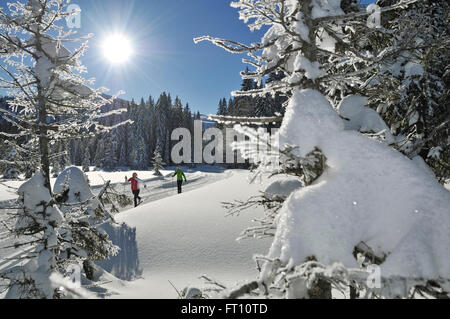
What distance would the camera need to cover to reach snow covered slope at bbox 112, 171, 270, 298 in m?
5.95

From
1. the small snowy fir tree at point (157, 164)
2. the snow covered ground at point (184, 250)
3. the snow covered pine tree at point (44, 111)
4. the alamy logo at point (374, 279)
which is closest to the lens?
the alamy logo at point (374, 279)

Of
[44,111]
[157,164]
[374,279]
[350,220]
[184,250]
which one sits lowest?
[184,250]

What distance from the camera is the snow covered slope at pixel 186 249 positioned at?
5.95 m

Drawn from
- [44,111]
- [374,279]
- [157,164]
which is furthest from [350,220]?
[157,164]

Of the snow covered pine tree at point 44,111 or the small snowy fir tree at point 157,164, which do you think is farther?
the small snowy fir tree at point 157,164

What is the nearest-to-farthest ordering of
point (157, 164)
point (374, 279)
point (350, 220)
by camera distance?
1. point (374, 279)
2. point (350, 220)
3. point (157, 164)

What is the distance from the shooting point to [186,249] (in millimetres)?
7621

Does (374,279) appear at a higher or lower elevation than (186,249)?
higher

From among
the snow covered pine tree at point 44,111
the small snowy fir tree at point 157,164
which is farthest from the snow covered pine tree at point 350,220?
the small snowy fir tree at point 157,164

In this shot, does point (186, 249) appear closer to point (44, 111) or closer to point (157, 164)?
point (44, 111)

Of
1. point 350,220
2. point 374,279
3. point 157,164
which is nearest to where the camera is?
point 374,279

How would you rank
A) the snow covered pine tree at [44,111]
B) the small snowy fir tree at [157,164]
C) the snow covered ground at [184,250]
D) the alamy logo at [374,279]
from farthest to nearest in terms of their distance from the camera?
the small snowy fir tree at [157,164]
the snow covered ground at [184,250]
the snow covered pine tree at [44,111]
the alamy logo at [374,279]

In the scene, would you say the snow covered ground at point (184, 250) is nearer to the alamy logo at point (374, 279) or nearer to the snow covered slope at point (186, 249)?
the snow covered slope at point (186, 249)

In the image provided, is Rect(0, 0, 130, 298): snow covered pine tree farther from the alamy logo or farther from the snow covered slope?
the alamy logo
